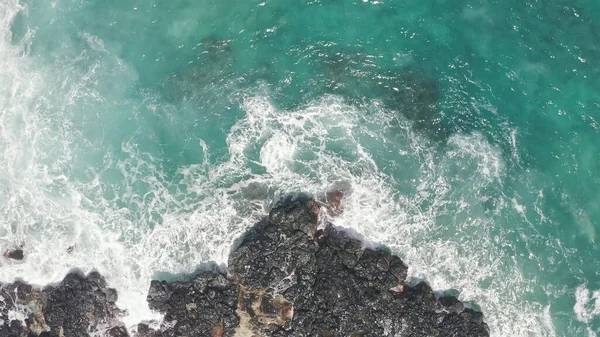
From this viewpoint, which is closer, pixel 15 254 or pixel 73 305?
pixel 73 305

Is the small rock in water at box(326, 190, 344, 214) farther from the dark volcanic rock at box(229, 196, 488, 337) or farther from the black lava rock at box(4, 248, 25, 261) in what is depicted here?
the black lava rock at box(4, 248, 25, 261)

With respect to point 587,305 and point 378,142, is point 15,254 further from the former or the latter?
point 587,305

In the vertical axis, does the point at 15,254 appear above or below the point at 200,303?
above

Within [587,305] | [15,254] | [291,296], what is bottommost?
[587,305]

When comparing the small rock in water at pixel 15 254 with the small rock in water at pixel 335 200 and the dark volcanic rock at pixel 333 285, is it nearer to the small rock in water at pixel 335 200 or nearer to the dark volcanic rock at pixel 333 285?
the dark volcanic rock at pixel 333 285

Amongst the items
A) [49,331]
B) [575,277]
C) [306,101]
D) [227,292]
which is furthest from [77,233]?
[575,277]

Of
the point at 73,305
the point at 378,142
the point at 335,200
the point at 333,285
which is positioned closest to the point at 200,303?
the point at 73,305
